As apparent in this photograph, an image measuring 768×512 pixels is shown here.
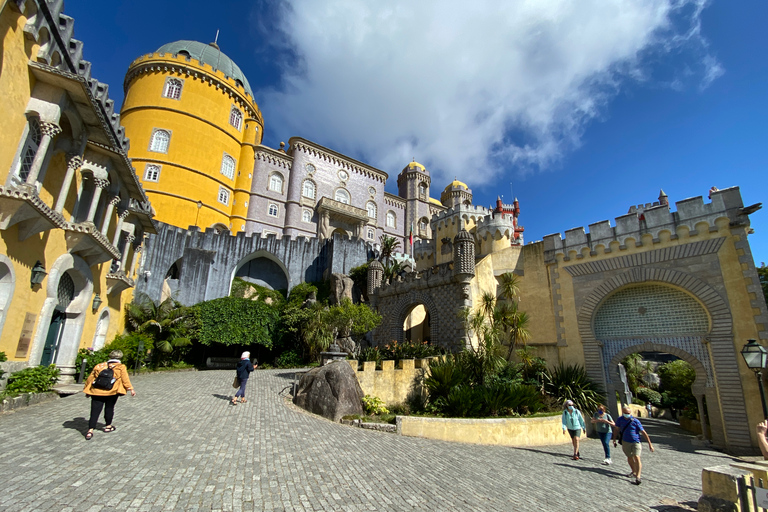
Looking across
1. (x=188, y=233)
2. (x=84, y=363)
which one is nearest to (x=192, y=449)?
(x=84, y=363)

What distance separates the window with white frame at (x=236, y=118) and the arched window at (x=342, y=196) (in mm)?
12554

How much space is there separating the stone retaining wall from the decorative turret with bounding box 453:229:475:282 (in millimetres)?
6838

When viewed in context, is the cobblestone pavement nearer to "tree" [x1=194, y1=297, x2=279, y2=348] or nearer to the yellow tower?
"tree" [x1=194, y1=297, x2=279, y2=348]

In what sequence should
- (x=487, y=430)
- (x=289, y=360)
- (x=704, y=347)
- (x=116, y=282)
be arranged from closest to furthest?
(x=487, y=430) < (x=704, y=347) < (x=116, y=282) < (x=289, y=360)

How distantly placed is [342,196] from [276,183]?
25.3 ft

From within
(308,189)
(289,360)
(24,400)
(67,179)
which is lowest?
(24,400)

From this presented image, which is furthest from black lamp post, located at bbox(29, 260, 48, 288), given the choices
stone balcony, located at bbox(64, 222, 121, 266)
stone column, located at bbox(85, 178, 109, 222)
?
stone column, located at bbox(85, 178, 109, 222)

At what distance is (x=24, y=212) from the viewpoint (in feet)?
27.0

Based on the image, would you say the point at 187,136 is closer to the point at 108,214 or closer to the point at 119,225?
the point at 119,225

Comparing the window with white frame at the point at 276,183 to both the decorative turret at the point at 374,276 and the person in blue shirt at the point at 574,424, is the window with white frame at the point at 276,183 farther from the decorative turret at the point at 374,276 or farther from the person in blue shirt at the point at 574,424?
the person in blue shirt at the point at 574,424

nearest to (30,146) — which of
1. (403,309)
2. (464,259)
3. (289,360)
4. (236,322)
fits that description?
(236,322)

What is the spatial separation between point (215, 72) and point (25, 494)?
40138 millimetres

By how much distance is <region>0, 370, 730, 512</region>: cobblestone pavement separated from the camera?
4.43 m

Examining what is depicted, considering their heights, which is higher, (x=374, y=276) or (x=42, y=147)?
(x=374, y=276)
